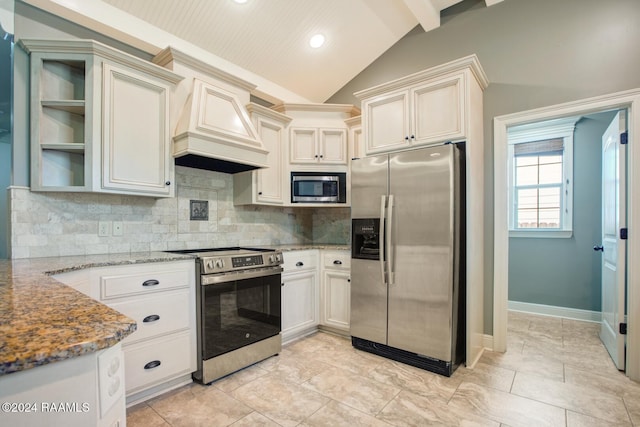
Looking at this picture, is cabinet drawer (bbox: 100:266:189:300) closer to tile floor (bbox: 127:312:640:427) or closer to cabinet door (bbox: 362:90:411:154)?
tile floor (bbox: 127:312:640:427)

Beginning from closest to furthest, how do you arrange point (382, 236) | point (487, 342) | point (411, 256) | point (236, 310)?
1. point (236, 310)
2. point (411, 256)
3. point (382, 236)
4. point (487, 342)

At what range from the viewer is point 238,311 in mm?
2479

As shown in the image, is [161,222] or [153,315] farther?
[161,222]

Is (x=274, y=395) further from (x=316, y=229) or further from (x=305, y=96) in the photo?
(x=305, y=96)

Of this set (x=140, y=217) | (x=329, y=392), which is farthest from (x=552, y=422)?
(x=140, y=217)

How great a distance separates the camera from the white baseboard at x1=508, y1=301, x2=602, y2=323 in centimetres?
375

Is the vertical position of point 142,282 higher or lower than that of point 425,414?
higher

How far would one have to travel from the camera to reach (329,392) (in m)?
2.18

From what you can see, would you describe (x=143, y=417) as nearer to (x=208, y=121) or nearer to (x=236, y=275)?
(x=236, y=275)

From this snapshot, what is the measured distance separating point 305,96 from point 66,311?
12.0 ft

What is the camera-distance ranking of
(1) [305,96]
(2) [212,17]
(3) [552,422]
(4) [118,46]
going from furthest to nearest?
(1) [305,96] < (2) [212,17] < (4) [118,46] < (3) [552,422]

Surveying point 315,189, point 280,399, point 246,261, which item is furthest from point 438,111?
→ point 280,399

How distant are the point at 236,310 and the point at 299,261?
32.8 inches

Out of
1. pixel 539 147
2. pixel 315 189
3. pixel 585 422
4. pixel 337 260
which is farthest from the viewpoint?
pixel 539 147
